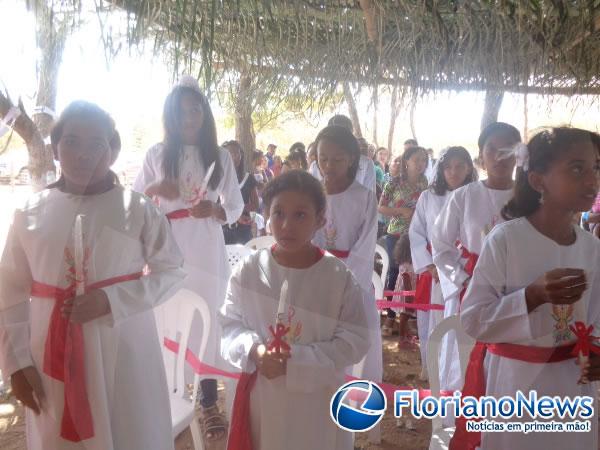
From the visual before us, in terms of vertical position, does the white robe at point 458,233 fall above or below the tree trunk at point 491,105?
below

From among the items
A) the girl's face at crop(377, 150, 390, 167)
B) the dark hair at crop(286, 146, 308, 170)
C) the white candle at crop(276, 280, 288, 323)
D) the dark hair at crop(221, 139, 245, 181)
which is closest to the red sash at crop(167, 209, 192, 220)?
the white candle at crop(276, 280, 288, 323)

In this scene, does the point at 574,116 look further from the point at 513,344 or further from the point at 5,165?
the point at 5,165

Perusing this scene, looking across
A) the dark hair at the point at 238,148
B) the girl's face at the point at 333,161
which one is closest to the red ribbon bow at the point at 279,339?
the girl's face at the point at 333,161

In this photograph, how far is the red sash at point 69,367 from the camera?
1535 mm

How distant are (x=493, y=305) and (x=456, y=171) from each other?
1968mm

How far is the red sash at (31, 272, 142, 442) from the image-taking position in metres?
1.54

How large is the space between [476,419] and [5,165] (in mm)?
9631

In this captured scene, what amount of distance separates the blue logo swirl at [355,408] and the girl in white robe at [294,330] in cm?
3

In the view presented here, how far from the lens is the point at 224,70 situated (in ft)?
11.5

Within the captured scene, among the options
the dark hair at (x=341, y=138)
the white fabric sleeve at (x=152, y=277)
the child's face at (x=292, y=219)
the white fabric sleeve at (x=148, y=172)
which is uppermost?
the dark hair at (x=341, y=138)

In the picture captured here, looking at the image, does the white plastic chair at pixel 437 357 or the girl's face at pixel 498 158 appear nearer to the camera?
the white plastic chair at pixel 437 357

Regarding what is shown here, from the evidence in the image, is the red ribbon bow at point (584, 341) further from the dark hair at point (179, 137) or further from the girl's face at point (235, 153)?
the girl's face at point (235, 153)

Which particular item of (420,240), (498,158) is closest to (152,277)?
(498,158)

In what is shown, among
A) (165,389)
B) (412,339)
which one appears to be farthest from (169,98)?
(412,339)
